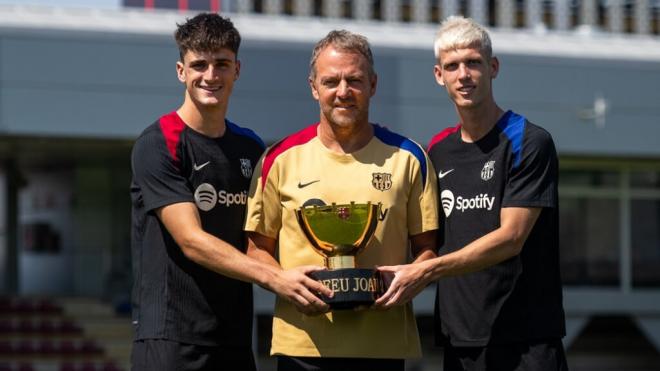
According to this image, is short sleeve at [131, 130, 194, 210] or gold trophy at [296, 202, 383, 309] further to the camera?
short sleeve at [131, 130, 194, 210]

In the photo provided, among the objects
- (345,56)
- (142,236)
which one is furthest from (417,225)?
(142,236)

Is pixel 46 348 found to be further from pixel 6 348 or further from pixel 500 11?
pixel 500 11

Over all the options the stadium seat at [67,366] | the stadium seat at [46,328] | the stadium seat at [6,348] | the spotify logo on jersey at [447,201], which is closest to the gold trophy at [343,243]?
the spotify logo on jersey at [447,201]

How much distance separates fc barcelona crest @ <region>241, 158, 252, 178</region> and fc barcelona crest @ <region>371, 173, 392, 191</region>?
1.64ft

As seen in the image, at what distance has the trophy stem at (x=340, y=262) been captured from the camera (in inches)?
140

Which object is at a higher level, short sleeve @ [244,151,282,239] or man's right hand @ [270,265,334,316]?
short sleeve @ [244,151,282,239]

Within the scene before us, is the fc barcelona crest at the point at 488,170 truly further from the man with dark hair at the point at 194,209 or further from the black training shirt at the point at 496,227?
the man with dark hair at the point at 194,209

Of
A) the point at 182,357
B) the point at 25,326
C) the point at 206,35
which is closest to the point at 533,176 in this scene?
the point at 206,35

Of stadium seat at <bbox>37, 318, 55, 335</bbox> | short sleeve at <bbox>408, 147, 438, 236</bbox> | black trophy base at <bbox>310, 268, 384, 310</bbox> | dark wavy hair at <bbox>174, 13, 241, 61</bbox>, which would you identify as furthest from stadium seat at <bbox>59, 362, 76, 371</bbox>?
black trophy base at <bbox>310, 268, 384, 310</bbox>

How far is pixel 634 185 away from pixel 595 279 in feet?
4.62

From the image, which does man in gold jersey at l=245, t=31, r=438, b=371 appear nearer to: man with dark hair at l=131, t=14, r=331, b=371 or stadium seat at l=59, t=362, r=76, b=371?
man with dark hair at l=131, t=14, r=331, b=371

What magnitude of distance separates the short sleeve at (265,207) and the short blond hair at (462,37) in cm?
69

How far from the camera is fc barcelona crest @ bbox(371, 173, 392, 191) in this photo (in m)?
3.67

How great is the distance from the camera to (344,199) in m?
3.65
